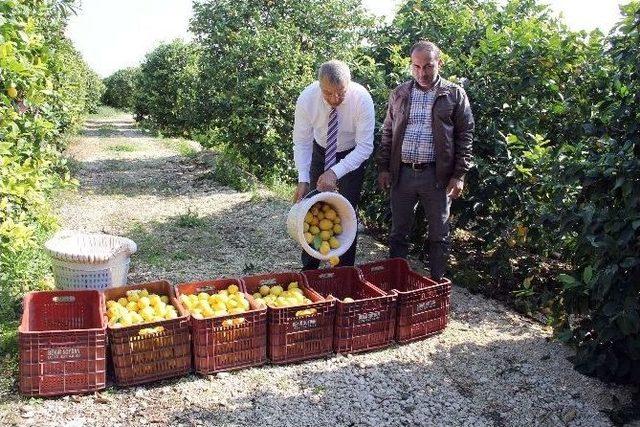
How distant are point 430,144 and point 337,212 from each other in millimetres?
875

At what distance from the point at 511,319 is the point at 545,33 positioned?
2510mm

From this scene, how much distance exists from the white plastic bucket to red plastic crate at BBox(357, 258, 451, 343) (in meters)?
0.28

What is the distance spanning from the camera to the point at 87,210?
329 inches

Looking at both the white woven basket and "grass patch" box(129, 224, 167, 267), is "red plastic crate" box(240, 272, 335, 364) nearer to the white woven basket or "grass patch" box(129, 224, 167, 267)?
the white woven basket

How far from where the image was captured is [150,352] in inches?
138

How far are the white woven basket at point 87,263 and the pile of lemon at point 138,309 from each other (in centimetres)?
51

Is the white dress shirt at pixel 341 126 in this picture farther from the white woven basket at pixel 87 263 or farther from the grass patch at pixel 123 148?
the grass patch at pixel 123 148

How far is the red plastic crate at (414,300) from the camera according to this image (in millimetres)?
4203

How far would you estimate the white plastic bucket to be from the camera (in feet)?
13.9

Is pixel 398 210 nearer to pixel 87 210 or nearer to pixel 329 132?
pixel 329 132

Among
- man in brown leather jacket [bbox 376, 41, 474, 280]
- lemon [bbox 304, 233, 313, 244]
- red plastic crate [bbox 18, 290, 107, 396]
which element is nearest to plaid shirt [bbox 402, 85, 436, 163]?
man in brown leather jacket [bbox 376, 41, 474, 280]

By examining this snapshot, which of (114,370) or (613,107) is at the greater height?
(613,107)

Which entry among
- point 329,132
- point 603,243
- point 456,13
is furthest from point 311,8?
point 603,243

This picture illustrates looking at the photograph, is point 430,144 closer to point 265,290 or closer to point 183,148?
point 265,290
